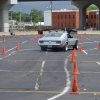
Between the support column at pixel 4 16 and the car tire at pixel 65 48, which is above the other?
the support column at pixel 4 16

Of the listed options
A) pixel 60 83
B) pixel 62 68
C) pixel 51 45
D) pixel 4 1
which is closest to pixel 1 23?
pixel 4 1

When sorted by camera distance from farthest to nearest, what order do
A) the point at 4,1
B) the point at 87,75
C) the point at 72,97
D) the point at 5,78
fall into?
1. the point at 4,1
2. the point at 87,75
3. the point at 5,78
4. the point at 72,97

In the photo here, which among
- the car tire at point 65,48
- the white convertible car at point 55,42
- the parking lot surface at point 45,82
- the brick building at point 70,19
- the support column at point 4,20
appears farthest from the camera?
the brick building at point 70,19

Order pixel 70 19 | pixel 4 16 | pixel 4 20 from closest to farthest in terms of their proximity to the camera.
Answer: pixel 4 16 → pixel 4 20 → pixel 70 19

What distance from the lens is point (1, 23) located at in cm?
7531

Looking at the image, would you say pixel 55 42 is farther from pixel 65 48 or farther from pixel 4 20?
pixel 4 20

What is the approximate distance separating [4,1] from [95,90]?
61.9 meters

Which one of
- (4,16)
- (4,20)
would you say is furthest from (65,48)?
(4,20)

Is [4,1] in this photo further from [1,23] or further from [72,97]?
[72,97]

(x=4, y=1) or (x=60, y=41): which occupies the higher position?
(x=4, y=1)

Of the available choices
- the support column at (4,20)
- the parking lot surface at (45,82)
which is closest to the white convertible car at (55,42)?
the parking lot surface at (45,82)

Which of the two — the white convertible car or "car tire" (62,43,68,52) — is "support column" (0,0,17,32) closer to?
the white convertible car

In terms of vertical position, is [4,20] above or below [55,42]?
above

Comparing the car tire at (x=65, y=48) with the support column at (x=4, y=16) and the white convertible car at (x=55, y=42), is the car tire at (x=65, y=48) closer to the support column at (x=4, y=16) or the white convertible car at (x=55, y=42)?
the white convertible car at (x=55, y=42)
